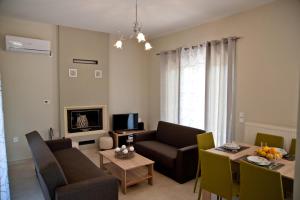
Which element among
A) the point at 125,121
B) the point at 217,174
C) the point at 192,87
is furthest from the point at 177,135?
the point at 217,174

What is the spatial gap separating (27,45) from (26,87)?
875mm

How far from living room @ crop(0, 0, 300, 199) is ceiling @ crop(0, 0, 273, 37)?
0.02 m

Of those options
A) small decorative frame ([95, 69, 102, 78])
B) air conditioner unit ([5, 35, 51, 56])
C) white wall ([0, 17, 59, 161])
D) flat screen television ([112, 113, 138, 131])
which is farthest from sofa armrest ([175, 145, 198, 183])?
air conditioner unit ([5, 35, 51, 56])

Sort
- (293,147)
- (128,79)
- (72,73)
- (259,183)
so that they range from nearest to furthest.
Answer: (259,183)
(293,147)
(72,73)
(128,79)

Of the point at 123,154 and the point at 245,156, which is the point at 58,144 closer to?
the point at 123,154

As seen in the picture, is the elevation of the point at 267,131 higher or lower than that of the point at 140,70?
lower

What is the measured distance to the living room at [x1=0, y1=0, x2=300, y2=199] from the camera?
10.2 feet

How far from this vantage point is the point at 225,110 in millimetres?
3797

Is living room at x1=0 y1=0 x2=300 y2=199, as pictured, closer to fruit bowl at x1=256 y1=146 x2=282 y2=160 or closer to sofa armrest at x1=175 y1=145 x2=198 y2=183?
sofa armrest at x1=175 y1=145 x2=198 y2=183

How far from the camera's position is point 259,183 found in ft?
5.98

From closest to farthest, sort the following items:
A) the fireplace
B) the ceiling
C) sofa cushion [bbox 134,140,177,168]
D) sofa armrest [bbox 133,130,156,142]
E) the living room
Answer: the living room
the ceiling
sofa cushion [bbox 134,140,177,168]
sofa armrest [bbox 133,130,156,142]
the fireplace

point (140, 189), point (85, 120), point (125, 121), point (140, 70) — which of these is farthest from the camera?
point (140, 70)

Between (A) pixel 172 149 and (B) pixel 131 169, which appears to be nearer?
(B) pixel 131 169

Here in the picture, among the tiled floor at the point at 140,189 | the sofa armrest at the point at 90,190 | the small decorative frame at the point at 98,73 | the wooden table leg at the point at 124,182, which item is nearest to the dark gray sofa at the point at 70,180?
the sofa armrest at the point at 90,190
